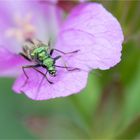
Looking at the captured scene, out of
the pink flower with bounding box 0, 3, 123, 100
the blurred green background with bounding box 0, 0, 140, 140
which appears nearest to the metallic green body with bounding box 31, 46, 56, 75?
the pink flower with bounding box 0, 3, 123, 100

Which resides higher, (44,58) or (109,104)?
(44,58)

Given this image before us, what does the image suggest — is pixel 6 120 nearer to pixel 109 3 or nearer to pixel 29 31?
pixel 29 31

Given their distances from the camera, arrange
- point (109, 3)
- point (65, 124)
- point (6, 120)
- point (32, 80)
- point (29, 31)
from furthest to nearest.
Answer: point (6, 120) < point (29, 31) < point (65, 124) < point (109, 3) < point (32, 80)

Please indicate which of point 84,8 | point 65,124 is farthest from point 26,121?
point 84,8

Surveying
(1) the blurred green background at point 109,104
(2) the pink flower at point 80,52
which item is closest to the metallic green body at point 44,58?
(2) the pink flower at point 80,52

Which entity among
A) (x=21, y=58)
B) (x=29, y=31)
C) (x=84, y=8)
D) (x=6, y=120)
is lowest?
(x=6, y=120)

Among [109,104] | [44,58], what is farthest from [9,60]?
[109,104]

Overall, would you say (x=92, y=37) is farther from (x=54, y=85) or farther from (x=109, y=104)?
(x=109, y=104)
